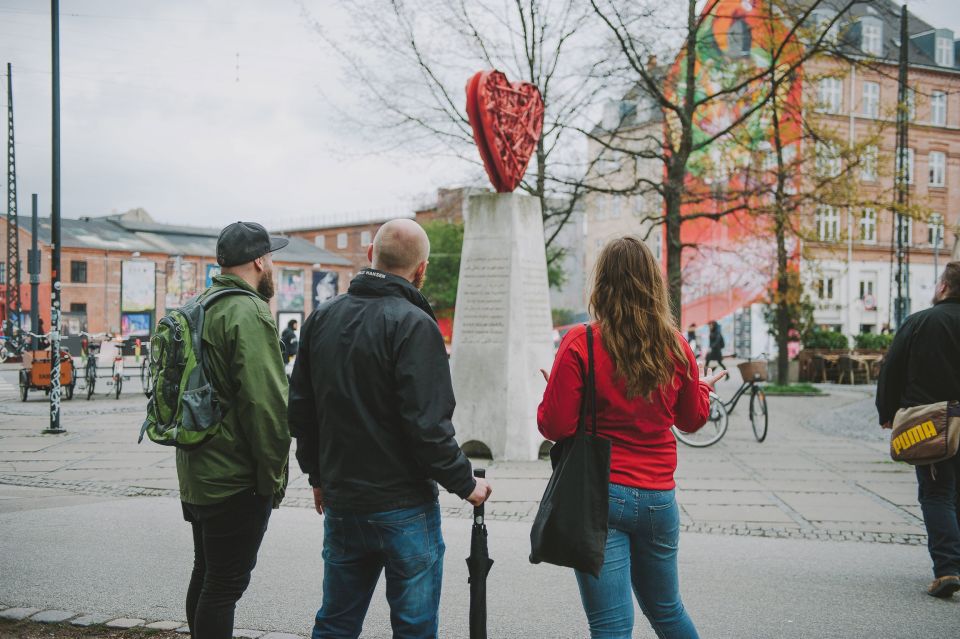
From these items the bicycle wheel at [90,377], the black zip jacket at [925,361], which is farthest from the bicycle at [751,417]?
the bicycle wheel at [90,377]

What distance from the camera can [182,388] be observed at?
324cm

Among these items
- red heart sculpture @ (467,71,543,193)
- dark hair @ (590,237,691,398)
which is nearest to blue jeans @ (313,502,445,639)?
dark hair @ (590,237,691,398)

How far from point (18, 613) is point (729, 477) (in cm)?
690

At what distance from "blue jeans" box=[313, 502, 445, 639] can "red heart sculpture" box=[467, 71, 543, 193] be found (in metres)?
7.56

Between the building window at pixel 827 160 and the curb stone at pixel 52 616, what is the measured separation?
1679cm

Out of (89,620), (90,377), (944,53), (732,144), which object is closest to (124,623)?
(89,620)

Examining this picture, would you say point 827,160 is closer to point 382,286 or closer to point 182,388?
point 382,286

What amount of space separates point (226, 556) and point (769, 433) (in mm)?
11443

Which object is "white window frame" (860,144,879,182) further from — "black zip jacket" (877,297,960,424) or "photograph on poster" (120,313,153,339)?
"photograph on poster" (120,313,153,339)

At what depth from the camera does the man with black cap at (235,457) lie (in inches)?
129

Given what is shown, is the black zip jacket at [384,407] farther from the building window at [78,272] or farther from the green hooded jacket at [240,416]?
the building window at [78,272]

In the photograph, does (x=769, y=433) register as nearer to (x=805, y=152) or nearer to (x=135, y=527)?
(x=805, y=152)

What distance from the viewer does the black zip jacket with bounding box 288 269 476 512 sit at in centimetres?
290

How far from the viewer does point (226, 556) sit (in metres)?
3.34
